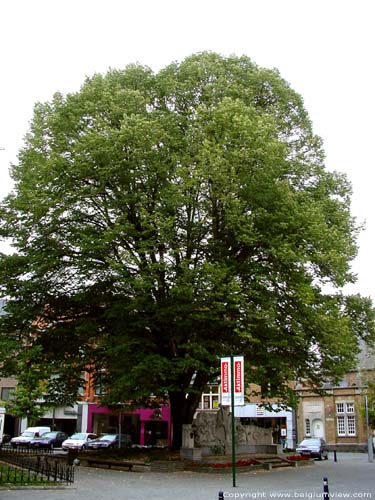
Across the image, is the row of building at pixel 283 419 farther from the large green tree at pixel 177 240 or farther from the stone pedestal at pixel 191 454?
the large green tree at pixel 177 240

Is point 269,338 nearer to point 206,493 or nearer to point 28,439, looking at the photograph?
point 206,493

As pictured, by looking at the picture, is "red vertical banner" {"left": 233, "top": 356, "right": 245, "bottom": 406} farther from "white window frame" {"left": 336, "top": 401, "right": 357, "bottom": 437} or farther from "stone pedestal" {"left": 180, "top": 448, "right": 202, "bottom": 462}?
"white window frame" {"left": 336, "top": 401, "right": 357, "bottom": 437}

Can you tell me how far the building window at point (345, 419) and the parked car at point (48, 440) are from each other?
92.5ft

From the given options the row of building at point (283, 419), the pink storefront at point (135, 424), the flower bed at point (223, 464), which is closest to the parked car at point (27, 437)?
the row of building at point (283, 419)

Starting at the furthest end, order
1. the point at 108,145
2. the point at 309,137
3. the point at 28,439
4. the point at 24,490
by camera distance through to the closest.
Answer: the point at 28,439, the point at 309,137, the point at 108,145, the point at 24,490

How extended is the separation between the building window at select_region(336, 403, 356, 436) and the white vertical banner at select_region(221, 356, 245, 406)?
140ft

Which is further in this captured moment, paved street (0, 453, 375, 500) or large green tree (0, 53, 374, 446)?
large green tree (0, 53, 374, 446)

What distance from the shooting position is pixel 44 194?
25.2m

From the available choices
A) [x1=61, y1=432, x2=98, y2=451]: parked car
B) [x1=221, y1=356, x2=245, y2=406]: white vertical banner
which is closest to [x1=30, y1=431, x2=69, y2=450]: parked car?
[x1=61, y1=432, x2=98, y2=451]: parked car

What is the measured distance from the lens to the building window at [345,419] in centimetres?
5806

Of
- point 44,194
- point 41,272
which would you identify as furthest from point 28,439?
point 44,194

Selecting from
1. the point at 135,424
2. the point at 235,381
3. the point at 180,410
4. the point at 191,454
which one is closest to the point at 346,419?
the point at 135,424

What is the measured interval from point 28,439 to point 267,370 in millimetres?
32636

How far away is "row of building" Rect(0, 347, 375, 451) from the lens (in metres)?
57.7
